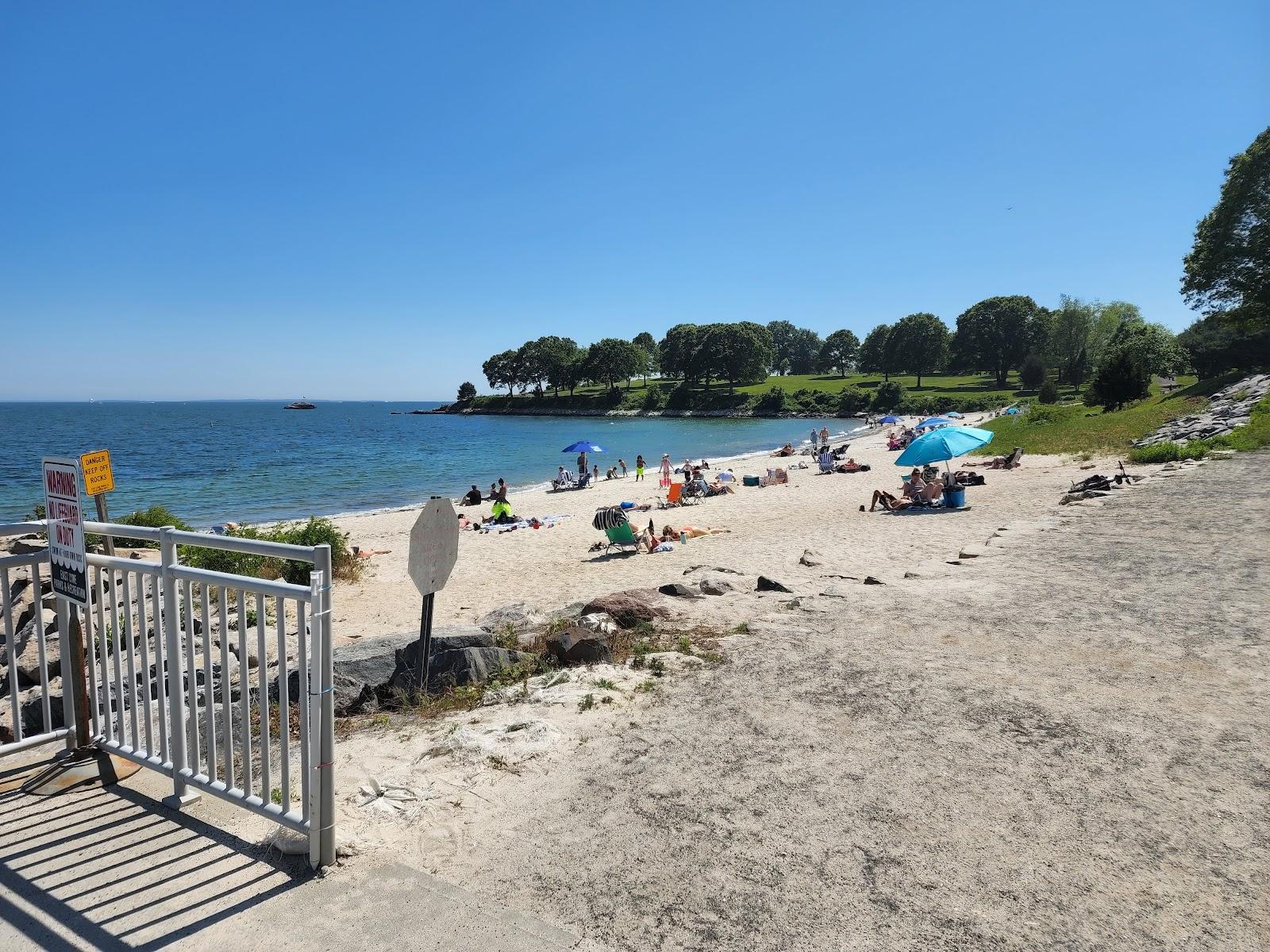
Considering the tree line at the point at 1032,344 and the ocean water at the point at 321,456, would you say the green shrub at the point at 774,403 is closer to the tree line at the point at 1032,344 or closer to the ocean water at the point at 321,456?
the ocean water at the point at 321,456

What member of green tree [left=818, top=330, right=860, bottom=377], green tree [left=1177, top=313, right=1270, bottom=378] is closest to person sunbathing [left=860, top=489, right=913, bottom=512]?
green tree [left=1177, top=313, right=1270, bottom=378]

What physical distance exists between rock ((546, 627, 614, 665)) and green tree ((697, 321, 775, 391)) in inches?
4905

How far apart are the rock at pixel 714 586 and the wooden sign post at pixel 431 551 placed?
12.6 feet

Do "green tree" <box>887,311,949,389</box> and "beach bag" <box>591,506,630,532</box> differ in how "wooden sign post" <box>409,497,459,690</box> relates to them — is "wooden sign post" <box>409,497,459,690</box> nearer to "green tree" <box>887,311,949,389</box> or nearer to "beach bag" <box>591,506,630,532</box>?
"beach bag" <box>591,506,630,532</box>

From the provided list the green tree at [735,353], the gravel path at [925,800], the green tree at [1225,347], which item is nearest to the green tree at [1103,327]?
the green tree at [1225,347]

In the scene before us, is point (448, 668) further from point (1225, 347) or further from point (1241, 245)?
point (1225, 347)

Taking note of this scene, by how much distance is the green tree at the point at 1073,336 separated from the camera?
270ft

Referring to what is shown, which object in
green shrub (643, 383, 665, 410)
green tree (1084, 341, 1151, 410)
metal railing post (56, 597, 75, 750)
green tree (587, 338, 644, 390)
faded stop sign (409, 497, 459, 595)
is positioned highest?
green tree (587, 338, 644, 390)

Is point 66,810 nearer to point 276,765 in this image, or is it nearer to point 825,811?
point 276,765

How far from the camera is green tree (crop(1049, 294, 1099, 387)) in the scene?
82.2 meters

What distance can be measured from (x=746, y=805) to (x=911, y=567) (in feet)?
23.1

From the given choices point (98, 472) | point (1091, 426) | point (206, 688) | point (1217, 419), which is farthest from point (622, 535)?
point (1091, 426)

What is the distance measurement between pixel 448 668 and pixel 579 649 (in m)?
1.07

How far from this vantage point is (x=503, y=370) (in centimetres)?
16100
